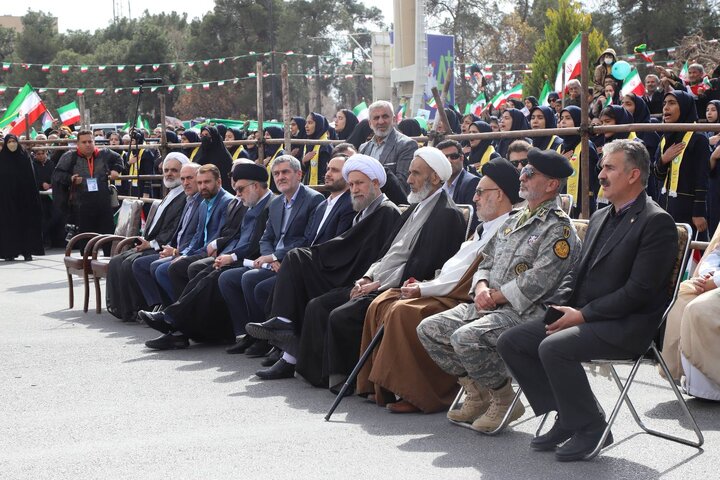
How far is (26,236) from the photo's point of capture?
17.7m

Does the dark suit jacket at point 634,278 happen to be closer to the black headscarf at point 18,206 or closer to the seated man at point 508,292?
the seated man at point 508,292

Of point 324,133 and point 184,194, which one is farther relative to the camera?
point 324,133

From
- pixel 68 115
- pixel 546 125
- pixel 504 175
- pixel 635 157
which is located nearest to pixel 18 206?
pixel 546 125

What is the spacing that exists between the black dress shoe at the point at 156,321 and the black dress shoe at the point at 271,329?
1569 millimetres

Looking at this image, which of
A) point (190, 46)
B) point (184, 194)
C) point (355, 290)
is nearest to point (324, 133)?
point (184, 194)

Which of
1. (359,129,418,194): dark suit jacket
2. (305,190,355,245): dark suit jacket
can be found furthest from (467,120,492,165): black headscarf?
(305,190,355,245): dark suit jacket

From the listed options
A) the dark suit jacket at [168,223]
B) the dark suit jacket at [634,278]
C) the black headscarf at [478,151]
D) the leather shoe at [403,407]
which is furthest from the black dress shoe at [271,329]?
the black headscarf at [478,151]

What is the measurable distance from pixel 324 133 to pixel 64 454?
10279 millimetres

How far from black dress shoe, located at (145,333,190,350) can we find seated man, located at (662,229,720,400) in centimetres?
432

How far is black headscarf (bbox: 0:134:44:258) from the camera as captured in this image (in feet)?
57.8

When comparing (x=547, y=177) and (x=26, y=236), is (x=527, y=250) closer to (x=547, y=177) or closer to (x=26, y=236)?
(x=547, y=177)

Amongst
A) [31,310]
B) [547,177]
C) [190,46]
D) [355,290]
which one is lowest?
[31,310]

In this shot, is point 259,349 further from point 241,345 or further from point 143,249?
point 143,249

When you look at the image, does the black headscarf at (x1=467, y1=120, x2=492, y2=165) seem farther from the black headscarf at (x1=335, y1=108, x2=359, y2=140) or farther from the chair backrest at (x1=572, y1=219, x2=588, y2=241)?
the chair backrest at (x1=572, y1=219, x2=588, y2=241)
